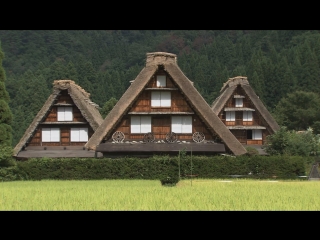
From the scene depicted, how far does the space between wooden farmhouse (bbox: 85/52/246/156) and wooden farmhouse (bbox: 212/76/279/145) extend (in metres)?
16.5

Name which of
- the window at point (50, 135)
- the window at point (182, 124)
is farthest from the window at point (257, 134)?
the window at point (50, 135)

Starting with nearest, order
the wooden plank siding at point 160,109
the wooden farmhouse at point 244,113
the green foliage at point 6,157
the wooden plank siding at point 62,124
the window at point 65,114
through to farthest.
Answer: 1. the green foliage at point 6,157
2. the wooden plank siding at point 160,109
3. the wooden plank siding at point 62,124
4. the window at point 65,114
5. the wooden farmhouse at point 244,113

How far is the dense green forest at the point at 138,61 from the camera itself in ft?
287

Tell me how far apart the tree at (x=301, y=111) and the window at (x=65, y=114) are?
2881cm

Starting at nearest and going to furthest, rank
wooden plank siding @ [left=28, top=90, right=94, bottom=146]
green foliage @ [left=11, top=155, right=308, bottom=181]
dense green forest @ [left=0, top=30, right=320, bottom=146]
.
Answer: green foliage @ [left=11, top=155, right=308, bottom=181], wooden plank siding @ [left=28, top=90, right=94, bottom=146], dense green forest @ [left=0, top=30, right=320, bottom=146]

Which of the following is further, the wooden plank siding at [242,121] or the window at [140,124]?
the wooden plank siding at [242,121]

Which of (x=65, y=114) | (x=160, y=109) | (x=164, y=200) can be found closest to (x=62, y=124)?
(x=65, y=114)

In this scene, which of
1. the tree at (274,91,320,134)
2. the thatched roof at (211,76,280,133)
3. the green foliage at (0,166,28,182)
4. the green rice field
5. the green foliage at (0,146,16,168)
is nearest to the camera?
the green rice field

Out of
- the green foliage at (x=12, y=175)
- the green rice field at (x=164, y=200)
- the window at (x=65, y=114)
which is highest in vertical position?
the window at (x=65, y=114)

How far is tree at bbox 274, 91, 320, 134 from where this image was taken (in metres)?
62.1

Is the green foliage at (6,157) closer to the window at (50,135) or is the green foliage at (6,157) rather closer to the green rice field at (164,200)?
the window at (50,135)

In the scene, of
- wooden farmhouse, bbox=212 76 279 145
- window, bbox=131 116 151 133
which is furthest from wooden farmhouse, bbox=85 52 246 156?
wooden farmhouse, bbox=212 76 279 145

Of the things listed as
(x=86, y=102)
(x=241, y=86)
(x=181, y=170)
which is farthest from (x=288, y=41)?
(x=181, y=170)

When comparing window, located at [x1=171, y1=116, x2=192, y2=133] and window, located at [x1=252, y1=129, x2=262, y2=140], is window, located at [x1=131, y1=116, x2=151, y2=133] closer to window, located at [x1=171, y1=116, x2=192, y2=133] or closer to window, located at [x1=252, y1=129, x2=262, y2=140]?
window, located at [x1=171, y1=116, x2=192, y2=133]
